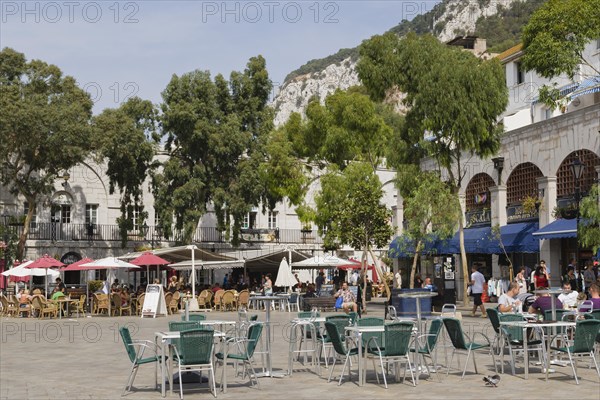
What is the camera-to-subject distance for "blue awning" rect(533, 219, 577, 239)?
94.6 ft

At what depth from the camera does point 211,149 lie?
50188 millimetres

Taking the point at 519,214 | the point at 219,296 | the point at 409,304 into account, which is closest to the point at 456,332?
the point at 409,304

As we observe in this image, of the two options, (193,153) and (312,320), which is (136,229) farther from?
(312,320)

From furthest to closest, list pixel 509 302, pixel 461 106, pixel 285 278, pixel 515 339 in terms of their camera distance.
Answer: pixel 285 278 < pixel 461 106 < pixel 509 302 < pixel 515 339

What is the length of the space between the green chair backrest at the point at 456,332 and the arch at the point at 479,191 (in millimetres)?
23631

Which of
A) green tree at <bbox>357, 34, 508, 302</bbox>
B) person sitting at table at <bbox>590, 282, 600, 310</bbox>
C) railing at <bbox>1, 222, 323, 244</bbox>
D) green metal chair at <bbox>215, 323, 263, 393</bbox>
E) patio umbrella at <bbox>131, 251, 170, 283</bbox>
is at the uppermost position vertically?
green tree at <bbox>357, 34, 508, 302</bbox>

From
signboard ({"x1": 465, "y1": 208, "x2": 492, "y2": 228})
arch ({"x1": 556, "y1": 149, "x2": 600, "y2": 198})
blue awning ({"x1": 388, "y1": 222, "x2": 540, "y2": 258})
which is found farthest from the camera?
signboard ({"x1": 465, "y1": 208, "x2": 492, "y2": 228})

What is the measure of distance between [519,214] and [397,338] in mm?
22888

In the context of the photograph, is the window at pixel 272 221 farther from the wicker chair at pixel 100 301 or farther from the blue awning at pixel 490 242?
the wicker chair at pixel 100 301

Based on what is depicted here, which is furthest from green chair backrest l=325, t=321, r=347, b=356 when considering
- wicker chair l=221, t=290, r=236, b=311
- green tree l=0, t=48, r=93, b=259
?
green tree l=0, t=48, r=93, b=259

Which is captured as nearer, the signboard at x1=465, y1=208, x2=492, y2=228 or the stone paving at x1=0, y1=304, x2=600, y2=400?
the stone paving at x1=0, y1=304, x2=600, y2=400

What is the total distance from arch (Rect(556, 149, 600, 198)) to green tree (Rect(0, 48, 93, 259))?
82.7 ft

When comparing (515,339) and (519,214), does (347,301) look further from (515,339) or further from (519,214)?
(515,339)

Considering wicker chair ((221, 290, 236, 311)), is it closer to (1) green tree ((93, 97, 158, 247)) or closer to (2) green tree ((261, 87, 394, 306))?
(2) green tree ((261, 87, 394, 306))
